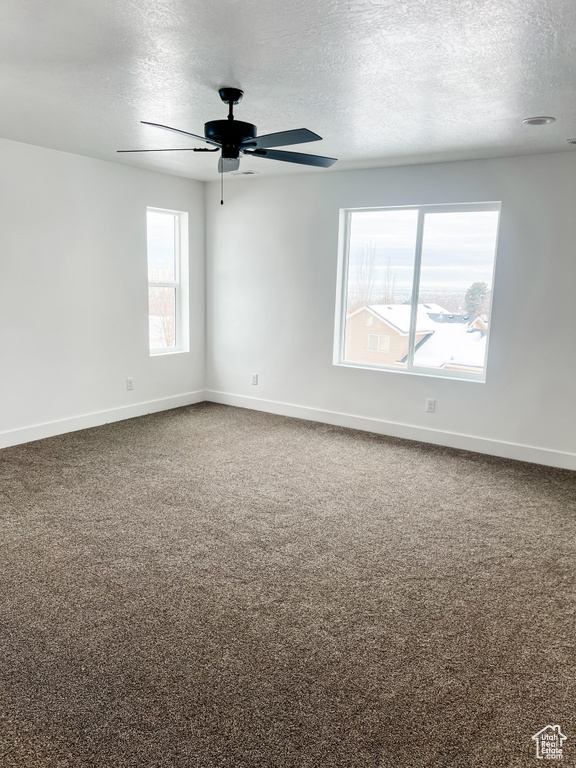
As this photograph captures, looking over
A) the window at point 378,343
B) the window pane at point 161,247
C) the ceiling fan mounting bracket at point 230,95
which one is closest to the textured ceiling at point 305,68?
the ceiling fan mounting bracket at point 230,95

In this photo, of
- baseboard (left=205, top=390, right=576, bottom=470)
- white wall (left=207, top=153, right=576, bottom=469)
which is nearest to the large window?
white wall (left=207, top=153, right=576, bottom=469)

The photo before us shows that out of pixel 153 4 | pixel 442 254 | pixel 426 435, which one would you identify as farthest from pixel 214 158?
pixel 426 435

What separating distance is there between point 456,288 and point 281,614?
338cm

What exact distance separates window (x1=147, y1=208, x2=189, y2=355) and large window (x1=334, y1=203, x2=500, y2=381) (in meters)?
1.85

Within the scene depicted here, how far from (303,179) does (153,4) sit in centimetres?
335

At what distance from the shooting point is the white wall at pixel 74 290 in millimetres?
4301

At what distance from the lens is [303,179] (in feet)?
17.1

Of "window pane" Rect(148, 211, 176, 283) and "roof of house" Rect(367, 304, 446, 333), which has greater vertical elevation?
"window pane" Rect(148, 211, 176, 283)

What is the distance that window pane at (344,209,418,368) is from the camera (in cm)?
493

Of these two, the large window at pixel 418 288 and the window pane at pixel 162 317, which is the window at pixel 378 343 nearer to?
the large window at pixel 418 288

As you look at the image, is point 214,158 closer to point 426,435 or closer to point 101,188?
point 101,188

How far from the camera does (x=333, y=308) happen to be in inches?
207

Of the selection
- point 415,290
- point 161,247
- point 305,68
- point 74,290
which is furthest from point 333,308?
point 305,68

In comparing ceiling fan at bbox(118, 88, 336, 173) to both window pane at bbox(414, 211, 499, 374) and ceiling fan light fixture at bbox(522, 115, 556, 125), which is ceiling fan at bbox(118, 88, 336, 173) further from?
window pane at bbox(414, 211, 499, 374)
